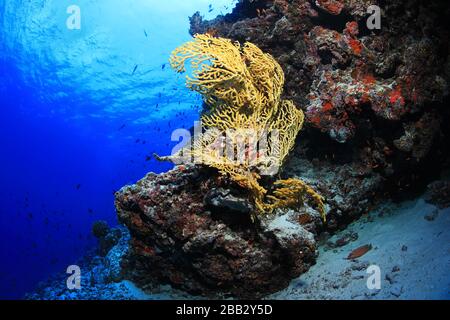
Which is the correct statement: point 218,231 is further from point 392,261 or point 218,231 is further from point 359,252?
point 392,261

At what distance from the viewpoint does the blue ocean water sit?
2545 centimetres

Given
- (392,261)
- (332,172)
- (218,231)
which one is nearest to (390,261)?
(392,261)

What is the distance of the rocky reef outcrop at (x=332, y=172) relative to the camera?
214 inches

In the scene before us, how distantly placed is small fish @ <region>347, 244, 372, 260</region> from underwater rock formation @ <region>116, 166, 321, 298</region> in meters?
0.69

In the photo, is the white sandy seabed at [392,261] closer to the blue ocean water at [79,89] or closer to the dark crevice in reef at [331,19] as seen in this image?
the dark crevice in reef at [331,19]

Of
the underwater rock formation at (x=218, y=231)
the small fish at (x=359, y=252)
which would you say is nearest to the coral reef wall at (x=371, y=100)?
the small fish at (x=359, y=252)

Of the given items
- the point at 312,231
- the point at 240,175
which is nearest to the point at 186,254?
the point at 240,175

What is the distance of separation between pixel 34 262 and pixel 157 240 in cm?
7726

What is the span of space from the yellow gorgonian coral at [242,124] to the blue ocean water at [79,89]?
6418mm

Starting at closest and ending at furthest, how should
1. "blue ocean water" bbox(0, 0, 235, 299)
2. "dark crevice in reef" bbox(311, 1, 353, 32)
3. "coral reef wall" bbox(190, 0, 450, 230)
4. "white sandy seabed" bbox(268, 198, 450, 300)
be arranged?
"white sandy seabed" bbox(268, 198, 450, 300), "coral reef wall" bbox(190, 0, 450, 230), "dark crevice in reef" bbox(311, 1, 353, 32), "blue ocean water" bbox(0, 0, 235, 299)

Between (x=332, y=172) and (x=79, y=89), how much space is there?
35825 millimetres

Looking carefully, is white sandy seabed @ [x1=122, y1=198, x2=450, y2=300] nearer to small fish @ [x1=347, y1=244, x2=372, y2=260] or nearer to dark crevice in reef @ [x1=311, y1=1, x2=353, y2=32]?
small fish @ [x1=347, y1=244, x2=372, y2=260]

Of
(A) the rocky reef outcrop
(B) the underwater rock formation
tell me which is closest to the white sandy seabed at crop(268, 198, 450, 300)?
(A) the rocky reef outcrop

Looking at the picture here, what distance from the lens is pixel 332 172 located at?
6781mm
